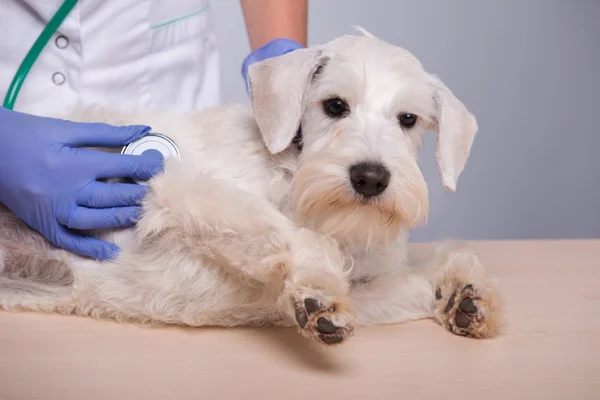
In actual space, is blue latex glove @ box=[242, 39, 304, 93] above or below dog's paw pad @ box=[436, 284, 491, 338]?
above

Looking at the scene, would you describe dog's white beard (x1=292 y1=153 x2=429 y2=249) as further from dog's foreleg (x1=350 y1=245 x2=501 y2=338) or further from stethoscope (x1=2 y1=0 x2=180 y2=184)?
stethoscope (x1=2 y1=0 x2=180 y2=184)

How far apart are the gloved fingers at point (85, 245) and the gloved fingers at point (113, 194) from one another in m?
0.10

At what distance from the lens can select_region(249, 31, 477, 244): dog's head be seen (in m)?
1.67

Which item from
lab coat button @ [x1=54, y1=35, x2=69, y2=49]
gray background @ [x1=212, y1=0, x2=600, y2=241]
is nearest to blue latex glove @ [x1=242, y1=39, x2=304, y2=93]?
lab coat button @ [x1=54, y1=35, x2=69, y2=49]

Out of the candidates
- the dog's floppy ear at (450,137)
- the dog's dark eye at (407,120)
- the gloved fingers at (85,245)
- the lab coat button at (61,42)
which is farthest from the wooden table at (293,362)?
the lab coat button at (61,42)

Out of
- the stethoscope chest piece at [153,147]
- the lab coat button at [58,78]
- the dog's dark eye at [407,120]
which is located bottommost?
the stethoscope chest piece at [153,147]

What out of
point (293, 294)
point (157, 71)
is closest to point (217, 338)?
point (293, 294)

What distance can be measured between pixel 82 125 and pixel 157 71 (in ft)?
1.85

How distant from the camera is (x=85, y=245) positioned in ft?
6.23

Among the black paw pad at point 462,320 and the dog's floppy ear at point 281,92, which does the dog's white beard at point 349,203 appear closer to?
the dog's floppy ear at point 281,92

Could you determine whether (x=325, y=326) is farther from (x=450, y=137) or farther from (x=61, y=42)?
(x=61, y=42)

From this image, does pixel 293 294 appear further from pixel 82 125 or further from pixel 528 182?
pixel 528 182

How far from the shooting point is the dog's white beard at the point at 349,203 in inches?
65.3

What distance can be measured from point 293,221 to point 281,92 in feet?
1.12
